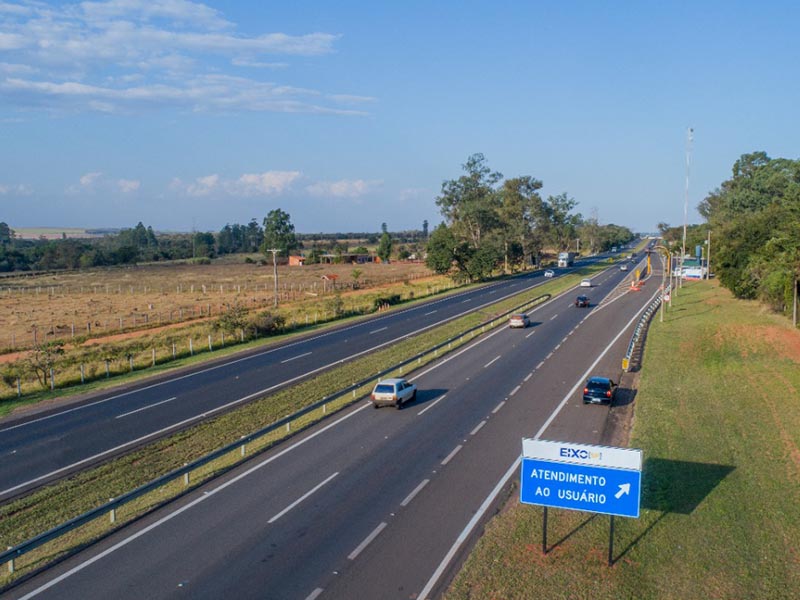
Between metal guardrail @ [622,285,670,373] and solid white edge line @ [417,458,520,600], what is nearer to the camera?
solid white edge line @ [417,458,520,600]

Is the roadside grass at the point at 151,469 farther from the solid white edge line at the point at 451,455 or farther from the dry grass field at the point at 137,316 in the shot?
the dry grass field at the point at 137,316

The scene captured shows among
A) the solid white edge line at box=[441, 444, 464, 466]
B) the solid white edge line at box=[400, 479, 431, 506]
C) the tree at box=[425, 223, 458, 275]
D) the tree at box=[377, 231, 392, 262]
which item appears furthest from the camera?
the tree at box=[377, 231, 392, 262]

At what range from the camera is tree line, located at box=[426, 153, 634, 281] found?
301 feet

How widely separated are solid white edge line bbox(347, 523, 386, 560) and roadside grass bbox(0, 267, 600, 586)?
5994 millimetres

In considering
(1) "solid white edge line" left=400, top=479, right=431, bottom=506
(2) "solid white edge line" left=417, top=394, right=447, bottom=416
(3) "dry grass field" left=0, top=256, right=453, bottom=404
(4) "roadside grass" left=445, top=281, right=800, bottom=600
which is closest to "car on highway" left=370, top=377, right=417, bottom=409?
(2) "solid white edge line" left=417, top=394, right=447, bottom=416

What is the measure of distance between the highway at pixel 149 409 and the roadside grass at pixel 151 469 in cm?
116

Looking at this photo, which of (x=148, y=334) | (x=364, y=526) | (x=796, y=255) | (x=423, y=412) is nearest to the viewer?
(x=364, y=526)

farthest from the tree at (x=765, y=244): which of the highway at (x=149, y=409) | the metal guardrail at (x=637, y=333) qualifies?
the highway at (x=149, y=409)

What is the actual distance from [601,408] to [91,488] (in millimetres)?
18705

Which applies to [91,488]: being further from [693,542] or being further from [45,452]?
[693,542]

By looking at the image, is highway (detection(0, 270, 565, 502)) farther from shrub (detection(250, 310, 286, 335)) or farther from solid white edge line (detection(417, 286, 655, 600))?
solid white edge line (detection(417, 286, 655, 600))

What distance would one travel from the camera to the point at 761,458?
64.5 feet

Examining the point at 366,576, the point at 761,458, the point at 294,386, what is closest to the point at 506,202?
the point at 294,386

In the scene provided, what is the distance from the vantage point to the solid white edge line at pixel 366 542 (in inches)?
545
